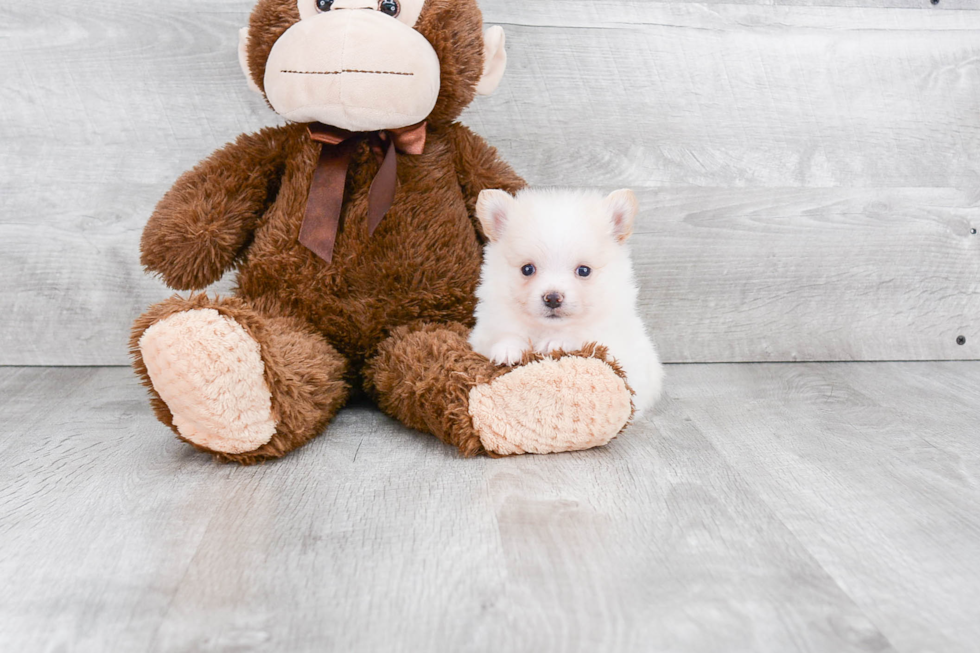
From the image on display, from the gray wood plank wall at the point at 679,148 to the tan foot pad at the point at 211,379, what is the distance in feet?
2.12

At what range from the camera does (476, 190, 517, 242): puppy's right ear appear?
113 cm

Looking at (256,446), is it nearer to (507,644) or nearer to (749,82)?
(507,644)

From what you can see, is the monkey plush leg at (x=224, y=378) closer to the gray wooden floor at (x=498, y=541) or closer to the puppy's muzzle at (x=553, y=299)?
the gray wooden floor at (x=498, y=541)

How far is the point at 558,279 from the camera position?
3.52 feet

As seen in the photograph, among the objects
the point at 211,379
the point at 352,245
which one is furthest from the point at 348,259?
the point at 211,379

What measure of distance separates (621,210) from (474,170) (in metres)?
0.25

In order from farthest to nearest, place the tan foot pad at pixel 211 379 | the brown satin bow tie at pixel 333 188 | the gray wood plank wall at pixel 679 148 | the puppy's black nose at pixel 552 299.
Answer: the gray wood plank wall at pixel 679 148, the brown satin bow tie at pixel 333 188, the puppy's black nose at pixel 552 299, the tan foot pad at pixel 211 379

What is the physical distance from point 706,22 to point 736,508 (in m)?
1.01

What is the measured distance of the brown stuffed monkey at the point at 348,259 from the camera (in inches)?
39.4

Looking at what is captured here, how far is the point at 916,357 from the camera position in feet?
5.53

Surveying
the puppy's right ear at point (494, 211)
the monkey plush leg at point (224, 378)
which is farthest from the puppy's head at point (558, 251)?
the monkey plush leg at point (224, 378)

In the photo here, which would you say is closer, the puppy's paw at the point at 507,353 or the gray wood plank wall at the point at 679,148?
the puppy's paw at the point at 507,353

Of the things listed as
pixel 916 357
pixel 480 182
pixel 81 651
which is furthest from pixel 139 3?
pixel 916 357

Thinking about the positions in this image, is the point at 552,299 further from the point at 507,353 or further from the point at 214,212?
the point at 214,212
